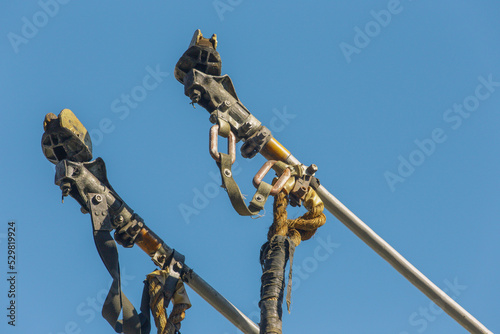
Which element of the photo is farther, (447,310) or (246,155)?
(447,310)

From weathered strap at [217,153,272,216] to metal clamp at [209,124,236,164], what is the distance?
0.11 m

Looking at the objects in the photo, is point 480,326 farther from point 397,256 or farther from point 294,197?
point 294,197

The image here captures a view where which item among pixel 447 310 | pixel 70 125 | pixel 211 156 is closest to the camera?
pixel 211 156

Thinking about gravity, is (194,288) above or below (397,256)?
below

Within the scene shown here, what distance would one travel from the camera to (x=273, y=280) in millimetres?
15625

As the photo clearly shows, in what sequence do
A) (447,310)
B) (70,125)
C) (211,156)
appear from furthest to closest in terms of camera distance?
(447,310)
(70,125)
(211,156)

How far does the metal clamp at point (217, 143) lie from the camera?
52.3 feet

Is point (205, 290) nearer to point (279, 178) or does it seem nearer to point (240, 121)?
point (279, 178)

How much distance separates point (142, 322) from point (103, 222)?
5.52 ft

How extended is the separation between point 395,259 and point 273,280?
3284 millimetres

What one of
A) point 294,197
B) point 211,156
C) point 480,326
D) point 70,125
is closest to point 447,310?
point 480,326

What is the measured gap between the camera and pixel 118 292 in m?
16.3

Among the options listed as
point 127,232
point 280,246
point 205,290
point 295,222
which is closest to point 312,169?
point 295,222

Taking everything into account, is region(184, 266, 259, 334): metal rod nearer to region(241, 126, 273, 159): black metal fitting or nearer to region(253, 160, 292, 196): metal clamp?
region(253, 160, 292, 196): metal clamp
